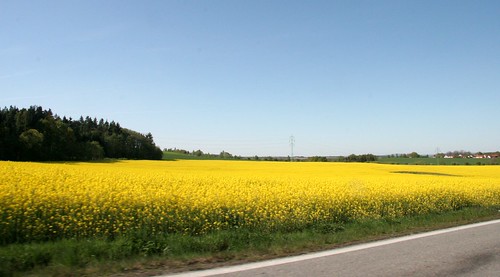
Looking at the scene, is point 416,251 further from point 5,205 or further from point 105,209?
point 5,205

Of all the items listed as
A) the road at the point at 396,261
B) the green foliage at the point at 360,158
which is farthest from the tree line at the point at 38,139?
the green foliage at the point at 360,158

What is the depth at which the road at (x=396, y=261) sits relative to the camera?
5414 mm

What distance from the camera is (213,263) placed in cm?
589

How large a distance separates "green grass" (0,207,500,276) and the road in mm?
479

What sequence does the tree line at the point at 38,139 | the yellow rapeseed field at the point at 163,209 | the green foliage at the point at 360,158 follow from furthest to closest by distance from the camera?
1. the green foliage at the point at 360,158
2. the tree line at the point at 38,139
3. the yellow rapeseed field at the point at 163,209

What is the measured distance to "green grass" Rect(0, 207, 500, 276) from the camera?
5430 mm

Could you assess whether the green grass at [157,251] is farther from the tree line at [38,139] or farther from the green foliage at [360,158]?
the green foliage at [360,158]

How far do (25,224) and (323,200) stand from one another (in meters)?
8.05

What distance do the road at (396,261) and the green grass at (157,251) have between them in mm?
479

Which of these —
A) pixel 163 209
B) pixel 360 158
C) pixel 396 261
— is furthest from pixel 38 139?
pixel 360 158

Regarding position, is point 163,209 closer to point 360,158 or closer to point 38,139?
point 38,139

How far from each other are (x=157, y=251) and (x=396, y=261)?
431 centimetres

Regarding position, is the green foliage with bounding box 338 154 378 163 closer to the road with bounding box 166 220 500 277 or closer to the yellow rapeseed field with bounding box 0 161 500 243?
the yellow rapeseed field with bounding box 0 161 500 243

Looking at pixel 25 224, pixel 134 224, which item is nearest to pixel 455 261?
pixel 134 224
